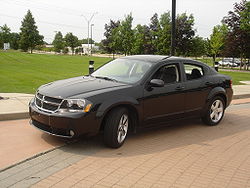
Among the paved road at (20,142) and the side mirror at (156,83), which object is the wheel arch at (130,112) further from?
the paved road at (20,142)

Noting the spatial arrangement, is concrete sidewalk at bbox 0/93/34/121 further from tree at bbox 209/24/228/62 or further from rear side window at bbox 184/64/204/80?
tree at bbox 209/24/228/62

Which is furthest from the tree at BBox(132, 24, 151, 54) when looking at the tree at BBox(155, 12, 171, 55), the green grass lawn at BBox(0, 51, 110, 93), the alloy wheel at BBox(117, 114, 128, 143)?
the alloy wheel at BBox(117, 114, 128, 143)

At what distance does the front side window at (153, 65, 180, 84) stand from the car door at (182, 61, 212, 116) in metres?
0.23

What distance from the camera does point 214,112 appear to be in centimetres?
760

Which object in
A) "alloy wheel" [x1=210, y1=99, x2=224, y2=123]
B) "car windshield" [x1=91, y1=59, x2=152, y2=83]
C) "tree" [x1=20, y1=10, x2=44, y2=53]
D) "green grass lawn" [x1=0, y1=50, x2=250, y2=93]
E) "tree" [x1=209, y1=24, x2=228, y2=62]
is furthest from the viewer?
"tree" [x1=20, y1=10, x2=44, y2=53]

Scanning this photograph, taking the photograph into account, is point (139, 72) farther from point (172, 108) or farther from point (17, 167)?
point (17, 167)

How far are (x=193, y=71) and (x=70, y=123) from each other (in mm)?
3308

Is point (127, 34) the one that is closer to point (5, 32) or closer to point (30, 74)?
point (30, 74)

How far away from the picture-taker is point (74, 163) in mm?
4762

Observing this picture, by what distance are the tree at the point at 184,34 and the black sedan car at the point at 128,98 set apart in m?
29.3

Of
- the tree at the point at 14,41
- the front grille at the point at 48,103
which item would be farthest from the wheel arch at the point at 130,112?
the tree at the point at 14,41

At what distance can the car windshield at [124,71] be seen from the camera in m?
6.12

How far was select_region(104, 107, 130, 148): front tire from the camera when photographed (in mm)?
5289

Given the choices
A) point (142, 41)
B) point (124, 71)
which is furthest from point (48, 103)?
point (142, 41)
